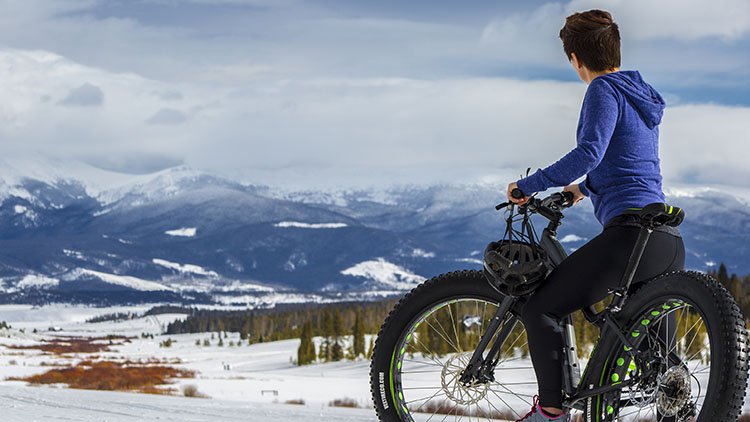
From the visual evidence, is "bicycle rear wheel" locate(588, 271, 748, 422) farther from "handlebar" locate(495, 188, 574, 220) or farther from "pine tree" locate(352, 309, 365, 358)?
"pine tree" locate(352, 309, 365, 358)

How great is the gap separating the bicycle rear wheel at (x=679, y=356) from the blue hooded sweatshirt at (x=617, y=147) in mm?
579

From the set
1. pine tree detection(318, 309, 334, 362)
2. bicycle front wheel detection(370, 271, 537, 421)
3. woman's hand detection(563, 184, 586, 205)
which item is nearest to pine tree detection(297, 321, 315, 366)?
pine tree detection(318, 309, 334, 362)

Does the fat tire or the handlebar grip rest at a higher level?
the handlebar grip

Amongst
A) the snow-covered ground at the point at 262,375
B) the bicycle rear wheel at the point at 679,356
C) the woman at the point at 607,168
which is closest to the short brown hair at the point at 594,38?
the woman at the point at 607,168

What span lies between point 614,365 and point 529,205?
3.90ft

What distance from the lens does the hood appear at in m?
5.77

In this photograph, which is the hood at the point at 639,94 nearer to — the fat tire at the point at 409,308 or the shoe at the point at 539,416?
the fat tire at the point at 409,308

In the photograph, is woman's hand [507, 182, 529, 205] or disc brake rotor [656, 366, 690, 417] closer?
disc brake rotor [656, 366, 690, 417]

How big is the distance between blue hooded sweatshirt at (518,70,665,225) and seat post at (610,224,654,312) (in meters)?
0.19

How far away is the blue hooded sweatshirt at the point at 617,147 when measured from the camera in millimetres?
5641

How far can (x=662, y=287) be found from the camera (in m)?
5.61

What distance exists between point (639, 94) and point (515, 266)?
1.34 meters

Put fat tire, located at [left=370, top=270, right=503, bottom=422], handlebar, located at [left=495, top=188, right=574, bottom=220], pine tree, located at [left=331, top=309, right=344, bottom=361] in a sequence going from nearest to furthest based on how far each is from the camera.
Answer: handlebar, located at [left=495, top=188, right=574, bottom=220] → fat tire, located at [left=370, top=270, right=503, bottom=422] → pine tree, located at [left=331, top=309, right=344, bottom=361]

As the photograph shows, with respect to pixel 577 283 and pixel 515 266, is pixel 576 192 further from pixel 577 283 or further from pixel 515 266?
pixel 577 283
